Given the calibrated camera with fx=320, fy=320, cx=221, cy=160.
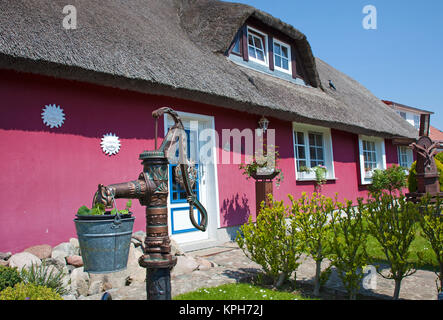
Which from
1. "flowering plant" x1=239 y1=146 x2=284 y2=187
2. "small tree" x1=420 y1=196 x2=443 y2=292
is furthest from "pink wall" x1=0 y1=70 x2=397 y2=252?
"small tree" x1=420 y1=196 x2=443 y2=292

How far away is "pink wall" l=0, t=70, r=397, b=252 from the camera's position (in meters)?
3.82

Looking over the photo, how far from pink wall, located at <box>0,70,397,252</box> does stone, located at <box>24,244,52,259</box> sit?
22 centimetres

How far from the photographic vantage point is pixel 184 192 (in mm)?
5570

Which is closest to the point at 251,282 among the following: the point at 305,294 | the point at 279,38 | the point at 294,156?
the point at 305,294

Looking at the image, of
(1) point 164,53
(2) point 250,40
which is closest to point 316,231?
(1) point 164,53

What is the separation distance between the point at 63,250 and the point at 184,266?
1.45 meters

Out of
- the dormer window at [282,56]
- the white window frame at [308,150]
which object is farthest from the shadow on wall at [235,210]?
the dormer window at [282,56]

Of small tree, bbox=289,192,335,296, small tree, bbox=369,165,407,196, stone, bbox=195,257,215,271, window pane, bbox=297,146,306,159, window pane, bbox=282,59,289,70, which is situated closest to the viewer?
small tree, bbox=289,192,335,296

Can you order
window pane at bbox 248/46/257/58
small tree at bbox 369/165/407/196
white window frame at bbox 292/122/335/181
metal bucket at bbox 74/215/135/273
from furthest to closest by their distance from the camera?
small tree at bbox 369/165/407/196, white window frame at bbox 292/122/335/181, window pane at bbox 248/46/257/58, metal bucket at bbox 74/215/135/273

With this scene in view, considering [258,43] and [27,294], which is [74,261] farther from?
[258,43]

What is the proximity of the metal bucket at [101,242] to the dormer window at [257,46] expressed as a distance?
6725mm

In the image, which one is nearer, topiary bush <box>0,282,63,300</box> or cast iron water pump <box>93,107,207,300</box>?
cast iron water pump <box>93,107,207,300</box>

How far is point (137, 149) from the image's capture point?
4.86 metres

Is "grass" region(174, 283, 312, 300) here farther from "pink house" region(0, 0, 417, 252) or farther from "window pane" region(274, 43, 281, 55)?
"window pane" region(274, 43, 281, 55)
